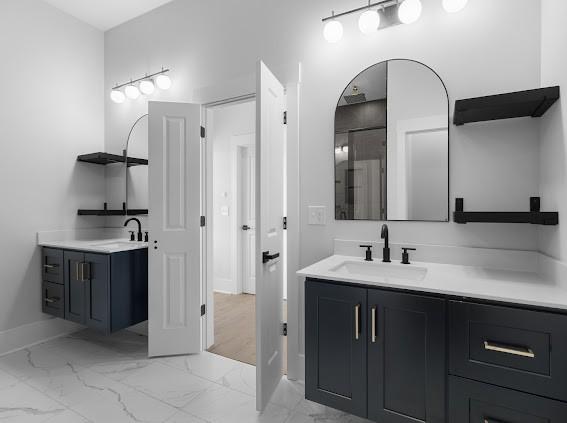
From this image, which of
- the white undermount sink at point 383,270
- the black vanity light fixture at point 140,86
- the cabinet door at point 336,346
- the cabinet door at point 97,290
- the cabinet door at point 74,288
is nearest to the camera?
the cabinet door at point 336,346

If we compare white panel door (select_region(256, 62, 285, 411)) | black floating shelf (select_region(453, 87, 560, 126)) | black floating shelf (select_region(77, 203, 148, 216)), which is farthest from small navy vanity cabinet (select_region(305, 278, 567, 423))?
black floating shelf (select_region(77, 203, 148, 216))

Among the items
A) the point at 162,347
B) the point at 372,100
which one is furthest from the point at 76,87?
the point at 372,100

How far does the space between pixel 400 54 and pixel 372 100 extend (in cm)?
31

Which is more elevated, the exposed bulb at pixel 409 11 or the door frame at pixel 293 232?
the exposed bulb at pixel 409 11

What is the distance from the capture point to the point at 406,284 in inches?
53.3

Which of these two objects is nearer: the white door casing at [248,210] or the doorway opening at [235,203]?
the doorway opening at [235,203]

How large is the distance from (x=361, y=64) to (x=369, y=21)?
246 millimetres

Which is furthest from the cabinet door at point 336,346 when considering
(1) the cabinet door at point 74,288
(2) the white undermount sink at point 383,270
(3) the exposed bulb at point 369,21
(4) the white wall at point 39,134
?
(4) the white wall at point 39,134

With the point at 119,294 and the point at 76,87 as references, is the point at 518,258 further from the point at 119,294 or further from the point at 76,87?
the point at 76,87

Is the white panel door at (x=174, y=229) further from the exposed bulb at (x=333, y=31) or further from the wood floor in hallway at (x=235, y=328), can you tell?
the exposed bulb at (x=333, y=31)

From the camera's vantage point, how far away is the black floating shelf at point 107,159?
2.97 m

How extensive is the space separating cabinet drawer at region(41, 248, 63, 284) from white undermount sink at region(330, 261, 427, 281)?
252 centimetres

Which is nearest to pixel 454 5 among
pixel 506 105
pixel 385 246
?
pixel 506 105

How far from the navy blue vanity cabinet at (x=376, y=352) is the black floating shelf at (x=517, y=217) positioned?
20.7 inches
